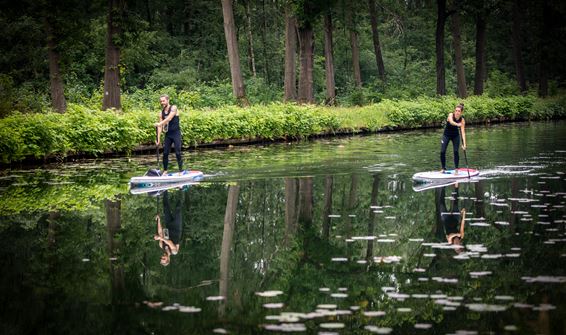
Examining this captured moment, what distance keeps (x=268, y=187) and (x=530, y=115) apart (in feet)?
137

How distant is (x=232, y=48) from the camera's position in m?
40.5

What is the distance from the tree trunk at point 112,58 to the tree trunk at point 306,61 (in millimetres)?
10474

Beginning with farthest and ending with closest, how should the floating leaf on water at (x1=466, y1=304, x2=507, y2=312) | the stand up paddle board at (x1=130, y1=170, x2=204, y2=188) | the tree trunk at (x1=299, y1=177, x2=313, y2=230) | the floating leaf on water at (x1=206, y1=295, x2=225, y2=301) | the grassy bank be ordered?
1. the grassy bank
2. the stand up paddle board at (x1=130, y1=170, x2=204, y2=188)
3. the tree trunk at (x1=299, y1=177, x2=313, y2=230)
4. the floating leaf on water at (x1=206, y1=295, x2=225, y2=301)
5. the floating leaf on water at (x1=466, y1=304, x2=507, y2=312)

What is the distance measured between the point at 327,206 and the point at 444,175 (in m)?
5.07

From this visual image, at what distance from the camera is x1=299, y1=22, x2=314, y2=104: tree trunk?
4212 cm

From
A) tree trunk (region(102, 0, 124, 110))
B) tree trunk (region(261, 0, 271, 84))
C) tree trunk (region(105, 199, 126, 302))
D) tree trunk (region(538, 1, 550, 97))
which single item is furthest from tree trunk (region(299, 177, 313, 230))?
tree trunk (region(261, 0, 271, 84))

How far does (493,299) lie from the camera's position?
28.5 ft

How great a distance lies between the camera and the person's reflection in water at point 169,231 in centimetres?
1165

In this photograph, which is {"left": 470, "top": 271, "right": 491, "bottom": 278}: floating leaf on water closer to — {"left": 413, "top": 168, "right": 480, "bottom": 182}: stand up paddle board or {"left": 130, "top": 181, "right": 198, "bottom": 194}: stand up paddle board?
{"left": 413, "top": 168, "right": 480, "bottom": 182}: stand up paddle board

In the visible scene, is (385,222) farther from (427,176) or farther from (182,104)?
(182,104)

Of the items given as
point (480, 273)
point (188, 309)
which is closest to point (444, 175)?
point (480, 273)

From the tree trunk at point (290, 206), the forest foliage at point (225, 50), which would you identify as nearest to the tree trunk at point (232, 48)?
the forest foliage at point (225, 50)

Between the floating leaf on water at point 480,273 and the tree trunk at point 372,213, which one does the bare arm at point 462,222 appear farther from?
the floating leaf on water at point 480,273

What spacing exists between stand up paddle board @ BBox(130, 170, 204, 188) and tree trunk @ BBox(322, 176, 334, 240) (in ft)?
10.6
